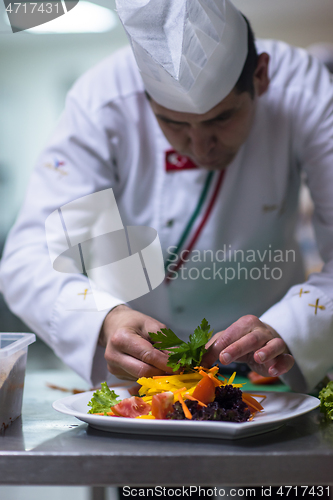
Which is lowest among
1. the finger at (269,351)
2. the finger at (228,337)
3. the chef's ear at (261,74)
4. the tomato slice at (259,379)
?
the tomato slice at (259,379)

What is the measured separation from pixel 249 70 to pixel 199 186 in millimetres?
263

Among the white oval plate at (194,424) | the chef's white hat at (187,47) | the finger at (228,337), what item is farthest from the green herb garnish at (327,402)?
the chef's white hat at (187,47)

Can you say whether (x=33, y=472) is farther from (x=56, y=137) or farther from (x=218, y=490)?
(x=56, y=137)

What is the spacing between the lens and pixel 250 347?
0.67m

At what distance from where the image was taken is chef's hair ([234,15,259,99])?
85 centimetres

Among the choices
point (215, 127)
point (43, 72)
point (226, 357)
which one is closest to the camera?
point (226, 357)

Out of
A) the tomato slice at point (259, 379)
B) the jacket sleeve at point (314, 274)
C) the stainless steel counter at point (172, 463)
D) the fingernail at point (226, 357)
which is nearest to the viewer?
the stainless steel counter at point (172, 463)

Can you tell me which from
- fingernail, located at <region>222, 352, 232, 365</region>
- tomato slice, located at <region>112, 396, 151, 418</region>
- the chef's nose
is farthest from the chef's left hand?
the chef's nose

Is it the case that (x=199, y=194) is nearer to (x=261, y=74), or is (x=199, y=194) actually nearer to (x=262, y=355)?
(x=261, y=74)

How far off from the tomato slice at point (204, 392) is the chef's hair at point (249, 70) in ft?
1.75

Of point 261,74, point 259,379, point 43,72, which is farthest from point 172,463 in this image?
point 43,72

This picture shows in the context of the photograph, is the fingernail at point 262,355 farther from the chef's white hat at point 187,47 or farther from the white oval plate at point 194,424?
the chef's white hat at point 187,47

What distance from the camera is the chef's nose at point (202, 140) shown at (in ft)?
2.82

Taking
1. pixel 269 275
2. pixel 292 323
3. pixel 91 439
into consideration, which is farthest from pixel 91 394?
pixel 269 275
